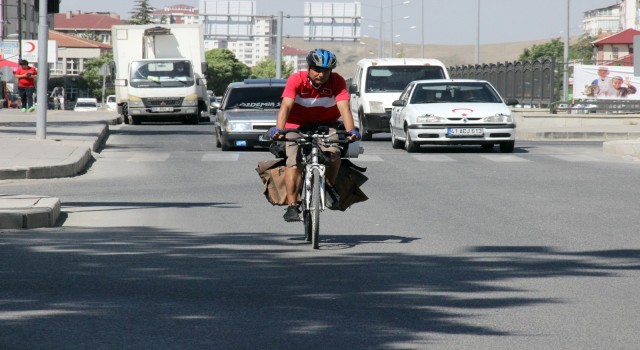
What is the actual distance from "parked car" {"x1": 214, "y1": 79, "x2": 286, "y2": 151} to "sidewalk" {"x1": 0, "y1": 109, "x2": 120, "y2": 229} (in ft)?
8.03

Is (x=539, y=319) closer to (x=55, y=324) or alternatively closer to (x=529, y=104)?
(x=55, y=324)

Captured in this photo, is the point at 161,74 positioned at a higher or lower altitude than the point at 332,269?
higher

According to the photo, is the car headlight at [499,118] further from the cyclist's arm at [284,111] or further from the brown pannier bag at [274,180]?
the cyclist's arm at [284,111]

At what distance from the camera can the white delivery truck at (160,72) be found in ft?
129

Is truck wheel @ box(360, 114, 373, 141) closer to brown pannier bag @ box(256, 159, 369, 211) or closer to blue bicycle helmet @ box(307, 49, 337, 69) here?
brown pannier bag @ box(256, 159, 369, 211)

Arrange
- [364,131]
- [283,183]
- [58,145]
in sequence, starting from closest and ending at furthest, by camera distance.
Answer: [283,183] < [58,145] < [364,131]

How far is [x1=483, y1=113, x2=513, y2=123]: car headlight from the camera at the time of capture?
24922 millimetres

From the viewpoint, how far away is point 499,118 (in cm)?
2498

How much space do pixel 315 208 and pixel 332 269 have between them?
1195mm

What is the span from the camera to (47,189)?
1659cm

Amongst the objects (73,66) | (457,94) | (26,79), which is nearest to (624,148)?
(457,94)

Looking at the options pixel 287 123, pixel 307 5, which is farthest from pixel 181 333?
pixel 307 5

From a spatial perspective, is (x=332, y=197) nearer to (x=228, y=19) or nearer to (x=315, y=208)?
(x=315, y=208)

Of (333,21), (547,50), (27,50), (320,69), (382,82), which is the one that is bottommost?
(320,69)
